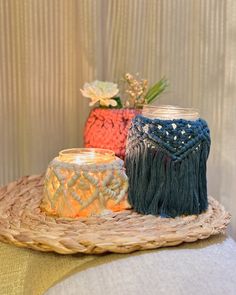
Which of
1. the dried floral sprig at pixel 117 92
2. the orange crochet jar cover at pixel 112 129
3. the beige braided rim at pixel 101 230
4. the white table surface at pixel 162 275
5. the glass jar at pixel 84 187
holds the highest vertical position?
the dried floral sprig at pixel 117 92

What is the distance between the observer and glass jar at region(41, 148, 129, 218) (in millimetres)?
637

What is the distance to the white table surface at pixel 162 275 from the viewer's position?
47 centimetres

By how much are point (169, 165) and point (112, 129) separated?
0.18 metres

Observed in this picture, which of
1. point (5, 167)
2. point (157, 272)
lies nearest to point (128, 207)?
point (157, 272)

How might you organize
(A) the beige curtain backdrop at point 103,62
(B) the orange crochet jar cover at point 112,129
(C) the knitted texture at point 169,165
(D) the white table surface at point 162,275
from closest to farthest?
(D) the white table surface at point 162,275 < (C) the knitted texture at point 169,165 < (B) the orange crochet jar cover at point 112,129 < (A) the beige curtain backdrop at point 103,62

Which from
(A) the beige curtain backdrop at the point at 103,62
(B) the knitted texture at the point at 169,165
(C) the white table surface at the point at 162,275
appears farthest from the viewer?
(A) the beige curtain backdrop at the point at 103,62

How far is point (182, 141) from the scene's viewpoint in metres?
0.63

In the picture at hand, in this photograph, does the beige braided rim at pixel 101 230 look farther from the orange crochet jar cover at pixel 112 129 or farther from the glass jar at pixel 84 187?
the orange crochet jar cover at pixel 112 129

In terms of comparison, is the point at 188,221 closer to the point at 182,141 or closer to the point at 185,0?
the point at 182,141

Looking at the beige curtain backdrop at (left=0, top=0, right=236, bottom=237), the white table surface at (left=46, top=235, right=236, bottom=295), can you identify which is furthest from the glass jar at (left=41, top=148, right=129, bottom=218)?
the beige curtain backdrop at (left=0, top=0, right=236, bottom=237)

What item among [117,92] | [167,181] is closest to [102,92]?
[117,92]

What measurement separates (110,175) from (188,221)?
138 mm

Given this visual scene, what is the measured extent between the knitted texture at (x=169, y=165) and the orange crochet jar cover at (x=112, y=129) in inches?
4.4

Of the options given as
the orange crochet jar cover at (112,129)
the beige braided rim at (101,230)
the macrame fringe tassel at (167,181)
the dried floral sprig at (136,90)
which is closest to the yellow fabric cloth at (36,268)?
the beige braided rim at (101,230)
